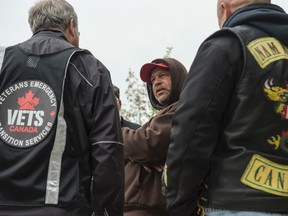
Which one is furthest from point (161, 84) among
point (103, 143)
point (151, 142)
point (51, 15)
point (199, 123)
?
point (199, 123)

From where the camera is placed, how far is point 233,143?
228cm

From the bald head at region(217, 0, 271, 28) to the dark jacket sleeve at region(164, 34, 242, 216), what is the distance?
37 cm

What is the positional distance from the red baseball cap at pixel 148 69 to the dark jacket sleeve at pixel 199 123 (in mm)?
1817

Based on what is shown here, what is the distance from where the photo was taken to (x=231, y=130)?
231 cm

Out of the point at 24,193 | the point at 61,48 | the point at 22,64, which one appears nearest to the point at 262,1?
the point at 61,48

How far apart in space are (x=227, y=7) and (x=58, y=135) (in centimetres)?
118

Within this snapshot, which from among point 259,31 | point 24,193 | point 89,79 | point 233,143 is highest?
point 259,31

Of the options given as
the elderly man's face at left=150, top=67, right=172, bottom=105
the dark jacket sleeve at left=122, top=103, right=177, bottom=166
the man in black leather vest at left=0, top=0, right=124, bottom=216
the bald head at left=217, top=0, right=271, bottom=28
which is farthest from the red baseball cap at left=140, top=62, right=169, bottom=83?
the bald head at left=217, top=0, right=271, bottom=28

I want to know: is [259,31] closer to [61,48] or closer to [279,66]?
[279,66]

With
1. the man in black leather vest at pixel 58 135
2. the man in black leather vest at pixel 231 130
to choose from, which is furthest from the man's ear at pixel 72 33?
the man in black leather vest at pixel 231 130

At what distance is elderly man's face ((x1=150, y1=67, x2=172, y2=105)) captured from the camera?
4074 mm

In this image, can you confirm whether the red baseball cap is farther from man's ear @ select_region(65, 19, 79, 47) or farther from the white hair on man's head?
the white hair on man's head

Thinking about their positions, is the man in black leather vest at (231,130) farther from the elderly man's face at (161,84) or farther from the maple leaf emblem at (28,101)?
the elderly man's face at (161,84)

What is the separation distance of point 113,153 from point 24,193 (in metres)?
0.54
